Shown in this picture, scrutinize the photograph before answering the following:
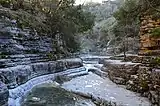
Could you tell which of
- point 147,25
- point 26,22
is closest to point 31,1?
point 26,22

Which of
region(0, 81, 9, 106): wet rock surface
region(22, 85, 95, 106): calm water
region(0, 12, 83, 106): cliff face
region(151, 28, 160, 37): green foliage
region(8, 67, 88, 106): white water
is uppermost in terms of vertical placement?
region(151, 28, 160, 37): green foliage

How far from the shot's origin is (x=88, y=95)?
998cm

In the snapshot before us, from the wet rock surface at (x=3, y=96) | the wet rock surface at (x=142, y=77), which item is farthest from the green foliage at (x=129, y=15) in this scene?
the wet rock surface at (x=3, y=96)

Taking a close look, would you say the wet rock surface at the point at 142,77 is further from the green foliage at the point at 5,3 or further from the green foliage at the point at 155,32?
the green foliage at the point at 5,3

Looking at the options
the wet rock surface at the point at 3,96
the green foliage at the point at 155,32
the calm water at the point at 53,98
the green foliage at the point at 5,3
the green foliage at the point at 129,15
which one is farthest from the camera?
the green foliage at the point at 129,15

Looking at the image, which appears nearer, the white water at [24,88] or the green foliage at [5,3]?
the white water at [24,88]

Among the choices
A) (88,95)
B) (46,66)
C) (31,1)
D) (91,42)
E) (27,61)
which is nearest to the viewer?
(88,95)

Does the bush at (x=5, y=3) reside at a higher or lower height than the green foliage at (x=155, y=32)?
higher

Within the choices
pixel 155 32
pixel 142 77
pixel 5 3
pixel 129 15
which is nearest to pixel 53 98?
pixel 142 77

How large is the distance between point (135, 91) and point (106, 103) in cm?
288

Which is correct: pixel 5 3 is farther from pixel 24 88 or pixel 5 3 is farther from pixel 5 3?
pixel 24 88

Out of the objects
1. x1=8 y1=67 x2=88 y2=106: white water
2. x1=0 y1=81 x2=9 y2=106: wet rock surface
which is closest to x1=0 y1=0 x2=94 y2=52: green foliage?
x1=8 y1=67 x2=88 y2=106: white water

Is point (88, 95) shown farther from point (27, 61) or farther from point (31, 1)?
point (31, 1)

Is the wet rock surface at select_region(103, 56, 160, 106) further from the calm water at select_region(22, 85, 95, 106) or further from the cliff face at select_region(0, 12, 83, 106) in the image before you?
the cliff face at select_region(0, 12, 83, 106)
